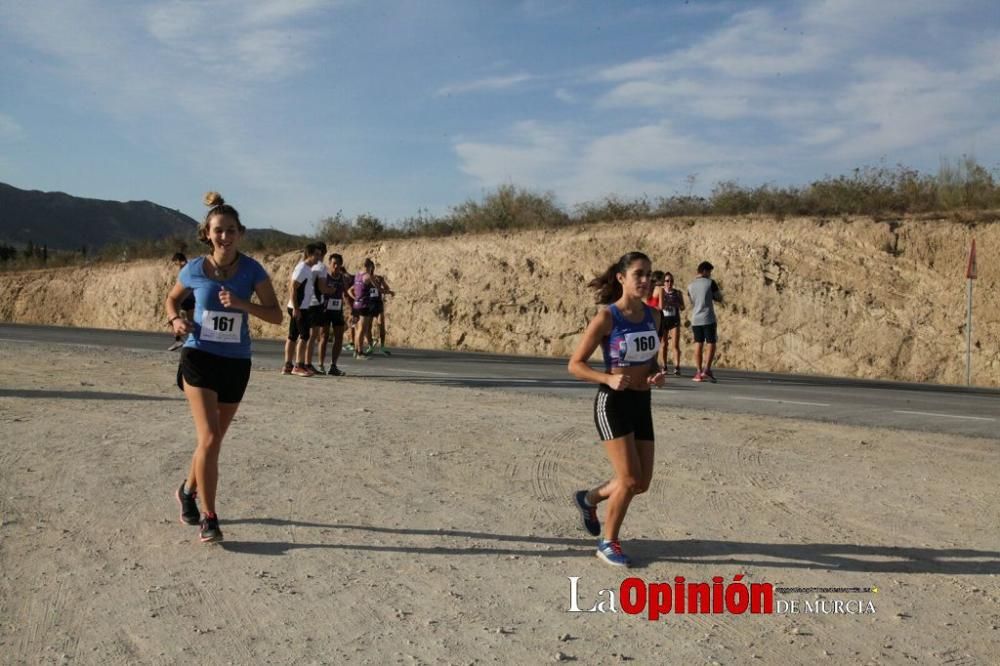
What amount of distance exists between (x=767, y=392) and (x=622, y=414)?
969 cm

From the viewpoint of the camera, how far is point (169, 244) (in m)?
43.6

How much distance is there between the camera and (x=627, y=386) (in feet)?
17.4

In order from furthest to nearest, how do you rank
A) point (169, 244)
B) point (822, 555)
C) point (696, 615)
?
point (169, 244) < point (822, 555) < point (696, 615)

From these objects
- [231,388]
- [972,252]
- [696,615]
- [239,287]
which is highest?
[972,252]

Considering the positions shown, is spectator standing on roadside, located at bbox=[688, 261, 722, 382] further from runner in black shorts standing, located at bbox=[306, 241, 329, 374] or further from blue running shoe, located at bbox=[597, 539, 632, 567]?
blue running shoe, located at bbox=[597, 539, 632, 567]

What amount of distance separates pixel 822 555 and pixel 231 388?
3663mm

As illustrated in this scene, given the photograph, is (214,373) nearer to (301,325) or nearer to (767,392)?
(301,325)

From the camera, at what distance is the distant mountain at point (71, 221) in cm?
11912

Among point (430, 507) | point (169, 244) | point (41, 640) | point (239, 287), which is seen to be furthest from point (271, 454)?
point (169, 244)

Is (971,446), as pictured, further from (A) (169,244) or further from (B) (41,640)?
(A) (169,244)

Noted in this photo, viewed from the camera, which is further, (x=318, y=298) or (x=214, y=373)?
(x=318, y=298)

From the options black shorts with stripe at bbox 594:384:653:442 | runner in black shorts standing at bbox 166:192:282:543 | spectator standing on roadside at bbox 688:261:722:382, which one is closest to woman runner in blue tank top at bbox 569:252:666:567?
black shorts with stripe at bbox 594:384:653:442

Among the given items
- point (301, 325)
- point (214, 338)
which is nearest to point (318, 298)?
point (301, 325)

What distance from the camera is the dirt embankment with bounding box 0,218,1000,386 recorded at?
2150 cm
